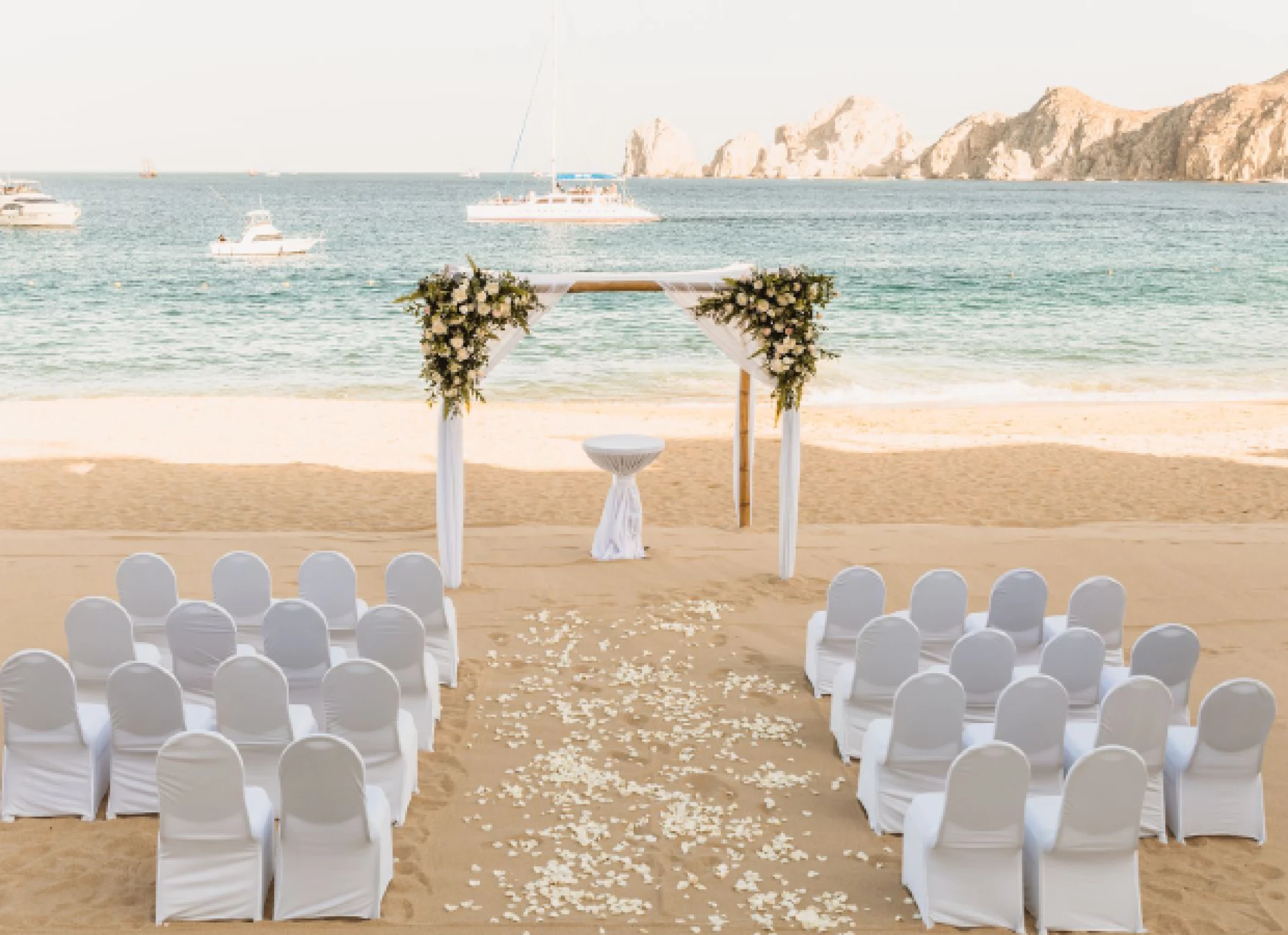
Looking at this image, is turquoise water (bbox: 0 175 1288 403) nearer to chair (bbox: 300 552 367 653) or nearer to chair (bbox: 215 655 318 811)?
chair (bbox: 300 552 367 653)

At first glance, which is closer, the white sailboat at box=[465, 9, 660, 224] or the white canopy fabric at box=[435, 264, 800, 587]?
the white canopy fabric at box=[435, 264, 800, 587]

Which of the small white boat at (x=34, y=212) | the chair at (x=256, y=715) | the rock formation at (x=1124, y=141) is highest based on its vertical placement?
the rock formation at (x=1124, y=141)

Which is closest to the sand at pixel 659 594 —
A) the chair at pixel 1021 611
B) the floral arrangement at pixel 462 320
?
the chair at pixel 1021 611

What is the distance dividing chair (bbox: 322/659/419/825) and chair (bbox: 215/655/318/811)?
0.23 metres

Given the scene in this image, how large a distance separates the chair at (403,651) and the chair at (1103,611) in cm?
388

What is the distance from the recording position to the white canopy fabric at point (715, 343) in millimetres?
9953

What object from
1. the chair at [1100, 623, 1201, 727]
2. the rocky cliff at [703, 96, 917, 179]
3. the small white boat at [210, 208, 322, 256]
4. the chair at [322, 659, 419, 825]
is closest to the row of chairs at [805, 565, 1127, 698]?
the chair at [1100, 623, 1201, 727]

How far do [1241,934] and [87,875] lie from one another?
16.9 feet

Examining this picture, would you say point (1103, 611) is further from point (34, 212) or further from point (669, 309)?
point (34, 212)

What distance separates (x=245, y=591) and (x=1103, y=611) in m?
5.48

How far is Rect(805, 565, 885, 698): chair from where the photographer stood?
25.8ft

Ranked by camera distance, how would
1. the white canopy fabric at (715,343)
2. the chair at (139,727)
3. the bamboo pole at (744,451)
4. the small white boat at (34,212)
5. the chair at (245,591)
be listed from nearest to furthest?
the chair at (139,727), the chair at (245,591), the white canopy fabric at (715,343), the bamboo pole at (744,451), the small white boat at (34,212)

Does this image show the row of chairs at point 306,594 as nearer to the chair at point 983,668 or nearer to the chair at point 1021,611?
the chair at point 983,668

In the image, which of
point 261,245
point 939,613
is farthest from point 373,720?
point 261,245
